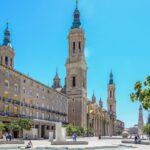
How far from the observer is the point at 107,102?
181000 mm

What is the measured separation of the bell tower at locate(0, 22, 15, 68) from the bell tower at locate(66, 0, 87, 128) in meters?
19.5

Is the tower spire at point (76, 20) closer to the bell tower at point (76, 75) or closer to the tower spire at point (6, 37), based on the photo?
the bell tower at point (76, 75)

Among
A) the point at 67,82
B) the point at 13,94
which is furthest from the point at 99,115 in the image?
the point at 13,94

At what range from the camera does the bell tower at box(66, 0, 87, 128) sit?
10694 centimetres

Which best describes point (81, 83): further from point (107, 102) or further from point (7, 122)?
point (107, 102)

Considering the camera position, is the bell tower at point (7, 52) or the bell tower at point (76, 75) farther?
the bell tower at point (76, 75)

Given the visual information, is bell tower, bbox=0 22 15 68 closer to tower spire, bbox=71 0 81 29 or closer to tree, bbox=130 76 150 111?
tower spire, bbox=71 0 81 29

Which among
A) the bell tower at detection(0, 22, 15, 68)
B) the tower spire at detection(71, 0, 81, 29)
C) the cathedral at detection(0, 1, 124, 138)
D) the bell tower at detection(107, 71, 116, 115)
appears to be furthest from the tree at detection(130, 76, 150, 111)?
the bell tower at detection(107, 71, 116, 115)

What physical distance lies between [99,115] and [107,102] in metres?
39.1

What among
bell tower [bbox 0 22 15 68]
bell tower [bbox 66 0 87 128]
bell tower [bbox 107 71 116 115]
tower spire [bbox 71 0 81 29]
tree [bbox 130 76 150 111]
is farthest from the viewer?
bell tower [bbox 107 71 116 115]

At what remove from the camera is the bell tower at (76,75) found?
10694cm

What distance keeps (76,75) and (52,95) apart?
2450 centimetres

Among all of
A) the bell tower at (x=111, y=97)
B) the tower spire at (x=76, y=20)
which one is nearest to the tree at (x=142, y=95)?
the tower spire at (x=76, y=20)

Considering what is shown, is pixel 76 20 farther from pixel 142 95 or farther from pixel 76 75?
pixel 142 95
